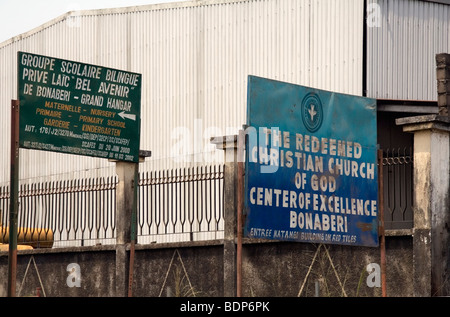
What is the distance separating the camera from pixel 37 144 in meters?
13.5

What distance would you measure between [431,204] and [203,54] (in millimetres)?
11169

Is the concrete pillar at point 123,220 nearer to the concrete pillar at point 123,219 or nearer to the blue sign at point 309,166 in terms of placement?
the concrete pillar at point 123,219

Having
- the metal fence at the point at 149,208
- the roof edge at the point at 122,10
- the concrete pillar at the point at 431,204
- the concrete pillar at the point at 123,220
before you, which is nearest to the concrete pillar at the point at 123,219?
the concrete pillar at the point at 123,220

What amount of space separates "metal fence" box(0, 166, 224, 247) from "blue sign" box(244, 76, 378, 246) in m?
2.42

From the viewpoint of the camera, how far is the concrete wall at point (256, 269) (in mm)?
14289

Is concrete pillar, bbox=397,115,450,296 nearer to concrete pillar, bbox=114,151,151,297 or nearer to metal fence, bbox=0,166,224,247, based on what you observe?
metal fence, bbox=0,166,224,247

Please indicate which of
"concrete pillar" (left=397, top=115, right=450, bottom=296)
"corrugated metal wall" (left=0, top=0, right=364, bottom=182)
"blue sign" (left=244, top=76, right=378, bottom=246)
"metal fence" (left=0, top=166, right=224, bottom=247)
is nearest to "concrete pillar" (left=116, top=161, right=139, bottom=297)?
"metal fence" (left=0, top=166, right=224, bottom=247)

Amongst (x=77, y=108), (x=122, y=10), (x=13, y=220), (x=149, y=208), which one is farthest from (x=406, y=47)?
(x=13, y=220)

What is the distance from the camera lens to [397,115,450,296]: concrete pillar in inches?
549

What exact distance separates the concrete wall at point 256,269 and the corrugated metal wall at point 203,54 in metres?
7.08

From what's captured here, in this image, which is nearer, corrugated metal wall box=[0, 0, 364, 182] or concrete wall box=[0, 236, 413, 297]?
concrete wall box=[0, 236, 413, 297]

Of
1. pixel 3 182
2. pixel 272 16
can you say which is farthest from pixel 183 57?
pixel 3 182
